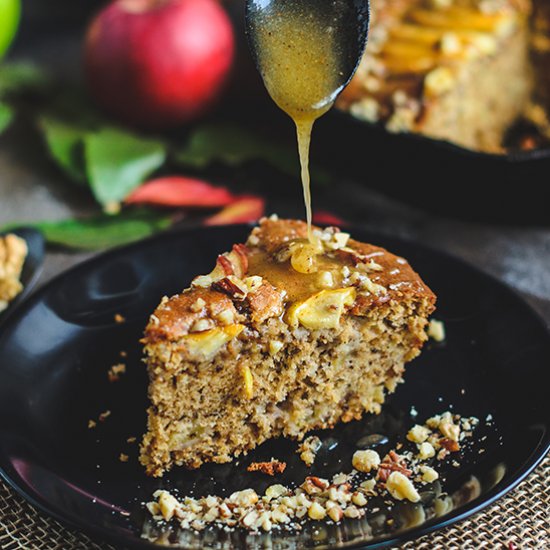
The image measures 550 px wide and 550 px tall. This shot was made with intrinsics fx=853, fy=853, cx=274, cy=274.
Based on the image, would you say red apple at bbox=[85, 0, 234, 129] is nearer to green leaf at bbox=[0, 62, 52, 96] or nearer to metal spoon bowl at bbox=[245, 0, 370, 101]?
green leaf at bbox=[0, 62, 52, 96]

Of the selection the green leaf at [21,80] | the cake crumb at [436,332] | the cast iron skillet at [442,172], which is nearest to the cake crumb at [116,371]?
the cake crumb at [436,332]

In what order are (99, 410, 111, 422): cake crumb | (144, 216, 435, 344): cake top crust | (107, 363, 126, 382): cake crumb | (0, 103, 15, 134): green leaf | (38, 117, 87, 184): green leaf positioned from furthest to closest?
(0, 103, 15, 134): green leaf
(38, 117, 87, 184): green leaf
(107, 363, 126, 382): cake crumb
(99, 410, 111, 422): cake crumb
(144, 216, 435, 344): cake top crust

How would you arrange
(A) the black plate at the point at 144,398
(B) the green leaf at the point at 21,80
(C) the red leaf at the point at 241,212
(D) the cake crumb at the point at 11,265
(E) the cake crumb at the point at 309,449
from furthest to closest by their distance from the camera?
(B) the green leaf at the point at 21,80 < (C) the red leaf at the point at 241,212 < (D) the cake crumb at the point at 11,265 < (E) the cake crumb at the point at 309,449 < (A) the black plate at the point at 144,398

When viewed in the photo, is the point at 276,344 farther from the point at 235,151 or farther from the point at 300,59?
the point at 235,151

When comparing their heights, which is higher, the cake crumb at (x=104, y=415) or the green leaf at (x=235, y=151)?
the cake crumb at (x=104, y=415)

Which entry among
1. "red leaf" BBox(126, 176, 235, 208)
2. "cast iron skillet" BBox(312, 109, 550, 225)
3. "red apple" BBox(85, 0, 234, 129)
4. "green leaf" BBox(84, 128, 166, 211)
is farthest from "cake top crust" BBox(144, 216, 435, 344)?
"red apple" BBox(85, 0, 234, 129)

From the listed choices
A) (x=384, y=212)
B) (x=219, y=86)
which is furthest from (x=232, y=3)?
(x=384, y=212)

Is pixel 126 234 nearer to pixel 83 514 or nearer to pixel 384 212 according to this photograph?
pixel 384 212

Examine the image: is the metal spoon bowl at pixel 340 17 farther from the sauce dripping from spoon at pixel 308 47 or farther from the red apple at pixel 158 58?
the red apple at pixel 158 58
